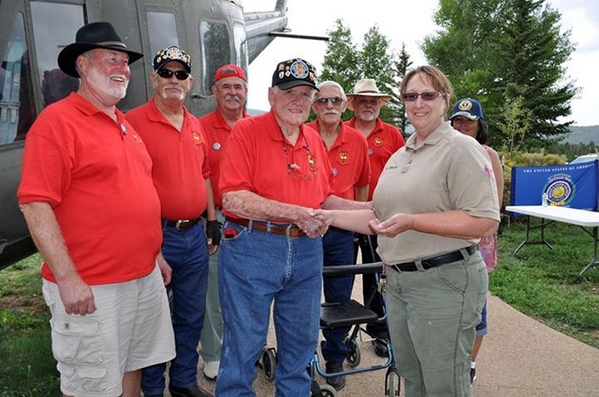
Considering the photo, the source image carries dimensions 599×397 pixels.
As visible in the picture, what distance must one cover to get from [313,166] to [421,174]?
2.17 ft

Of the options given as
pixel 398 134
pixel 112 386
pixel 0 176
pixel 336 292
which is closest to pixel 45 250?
pixel 112 386

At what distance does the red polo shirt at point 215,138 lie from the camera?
13.4 ft

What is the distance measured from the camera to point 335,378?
3.99 meters

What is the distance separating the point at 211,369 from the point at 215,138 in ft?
6.02

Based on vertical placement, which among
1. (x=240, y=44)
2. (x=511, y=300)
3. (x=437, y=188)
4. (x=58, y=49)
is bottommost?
(x=511, y=300)

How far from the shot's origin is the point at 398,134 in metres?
4.82

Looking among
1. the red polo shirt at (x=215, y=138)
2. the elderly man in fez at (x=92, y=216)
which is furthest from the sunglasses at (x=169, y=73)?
the red polo shirt at (x=215, y=138)

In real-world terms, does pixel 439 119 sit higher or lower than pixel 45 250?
higher

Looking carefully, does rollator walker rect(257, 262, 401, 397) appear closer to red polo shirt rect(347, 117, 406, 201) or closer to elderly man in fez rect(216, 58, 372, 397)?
elderly man in fez rect(216, 58, 372, 397)

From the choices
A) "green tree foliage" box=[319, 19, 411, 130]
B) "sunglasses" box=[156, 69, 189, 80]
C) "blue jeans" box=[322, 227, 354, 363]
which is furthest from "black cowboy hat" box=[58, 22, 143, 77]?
"green tree foliage" box=[319, 19, 411, 130]

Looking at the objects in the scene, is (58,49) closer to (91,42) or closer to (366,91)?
(91,42)

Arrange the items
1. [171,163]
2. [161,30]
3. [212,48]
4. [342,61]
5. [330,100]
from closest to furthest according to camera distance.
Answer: [171,163]
[330,100]
[161,30]
[212,48]
[342,61]

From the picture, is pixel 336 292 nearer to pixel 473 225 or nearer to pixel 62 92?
pixel 473 225

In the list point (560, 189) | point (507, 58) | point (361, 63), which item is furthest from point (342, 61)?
point (560, 189)
